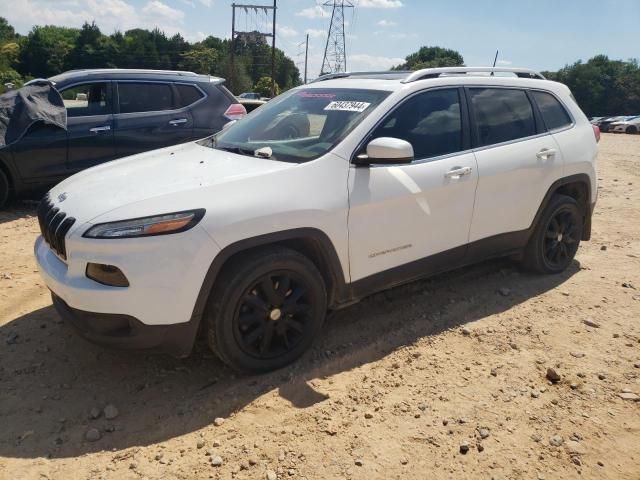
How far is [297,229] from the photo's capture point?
3021 mm

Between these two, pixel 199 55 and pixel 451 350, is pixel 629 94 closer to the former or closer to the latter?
pixel 199 55

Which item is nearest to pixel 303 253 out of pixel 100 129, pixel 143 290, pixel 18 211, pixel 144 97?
pixel 143 290

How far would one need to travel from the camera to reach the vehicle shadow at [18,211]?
6.43 meters

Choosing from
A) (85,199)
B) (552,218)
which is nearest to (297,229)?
(85,199)

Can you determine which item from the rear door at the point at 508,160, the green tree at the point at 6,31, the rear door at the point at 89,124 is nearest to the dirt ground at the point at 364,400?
the rear door at the point at 508,160

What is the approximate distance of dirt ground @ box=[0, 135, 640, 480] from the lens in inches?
98.3

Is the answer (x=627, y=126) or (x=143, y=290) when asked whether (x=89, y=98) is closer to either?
(x=143, y=290)

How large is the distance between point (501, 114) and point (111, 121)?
5021 millimetres

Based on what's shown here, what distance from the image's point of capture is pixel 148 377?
10.4ft

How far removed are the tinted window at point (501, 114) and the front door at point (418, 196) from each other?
18cm

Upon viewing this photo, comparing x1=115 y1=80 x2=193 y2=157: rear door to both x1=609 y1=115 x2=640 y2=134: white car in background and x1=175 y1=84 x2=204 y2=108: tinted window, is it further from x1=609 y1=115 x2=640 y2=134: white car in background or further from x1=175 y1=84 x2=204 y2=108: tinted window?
x1=609 y1=115 x2=640 y2=134: white car in background

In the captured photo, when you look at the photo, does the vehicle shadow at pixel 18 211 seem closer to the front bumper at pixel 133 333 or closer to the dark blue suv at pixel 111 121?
the dark blue suv at pixel 111 121

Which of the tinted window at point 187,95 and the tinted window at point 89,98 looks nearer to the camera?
the tinted window at point 89,98

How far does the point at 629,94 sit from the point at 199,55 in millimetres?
62512
